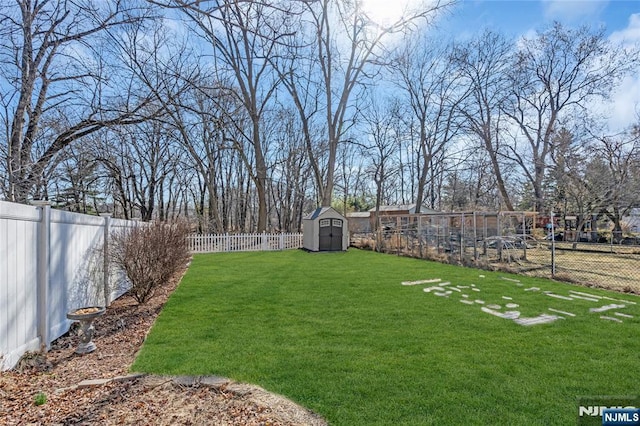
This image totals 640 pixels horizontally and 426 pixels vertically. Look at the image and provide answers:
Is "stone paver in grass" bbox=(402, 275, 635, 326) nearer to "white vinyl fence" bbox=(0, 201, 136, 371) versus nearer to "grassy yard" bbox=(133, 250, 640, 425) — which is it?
"grassy yard" bbox=(133, 250, 640, 425)

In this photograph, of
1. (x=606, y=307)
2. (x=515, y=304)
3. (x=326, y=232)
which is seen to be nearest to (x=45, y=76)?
(x=515, y=304)

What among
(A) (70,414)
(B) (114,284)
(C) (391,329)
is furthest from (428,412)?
(B) (114,284)

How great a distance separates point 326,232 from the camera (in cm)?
1603

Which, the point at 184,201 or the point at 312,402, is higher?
the point at 184,201

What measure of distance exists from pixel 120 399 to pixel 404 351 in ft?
8.12

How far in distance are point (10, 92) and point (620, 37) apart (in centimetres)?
2648

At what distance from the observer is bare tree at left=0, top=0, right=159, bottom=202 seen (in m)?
5.85

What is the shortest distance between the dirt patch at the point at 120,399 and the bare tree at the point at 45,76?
4.04m

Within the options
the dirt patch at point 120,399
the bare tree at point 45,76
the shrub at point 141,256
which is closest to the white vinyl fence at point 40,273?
the dirt patch at point 120,399

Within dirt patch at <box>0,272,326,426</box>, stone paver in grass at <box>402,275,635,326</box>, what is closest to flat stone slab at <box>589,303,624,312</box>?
stone paver in grass at <box>402,275,635,326</box>

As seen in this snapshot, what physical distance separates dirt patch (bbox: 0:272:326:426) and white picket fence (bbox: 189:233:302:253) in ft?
40.3

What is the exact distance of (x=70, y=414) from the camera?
2.25 m

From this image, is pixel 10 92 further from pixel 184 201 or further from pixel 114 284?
pixel 184 201

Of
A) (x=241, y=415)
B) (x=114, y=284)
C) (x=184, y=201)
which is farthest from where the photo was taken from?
(x=184, y=201)
